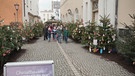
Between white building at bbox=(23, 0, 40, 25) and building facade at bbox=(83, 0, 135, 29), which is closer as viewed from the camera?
building facade at bbox=(83, 0, 135, 29)

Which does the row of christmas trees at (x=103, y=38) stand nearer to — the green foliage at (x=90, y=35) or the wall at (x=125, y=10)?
the green foliage at (x=90, y=35)

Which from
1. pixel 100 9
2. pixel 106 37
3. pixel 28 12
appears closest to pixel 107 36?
pixel 106 37

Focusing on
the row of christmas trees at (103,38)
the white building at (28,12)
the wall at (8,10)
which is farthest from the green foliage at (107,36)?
the wall at (8,10)

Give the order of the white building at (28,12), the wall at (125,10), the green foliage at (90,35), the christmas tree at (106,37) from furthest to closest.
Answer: the white building at (28,12) → the green foliage at (90,35) → the christmas tree at (106,37) → the wall at (125,10)

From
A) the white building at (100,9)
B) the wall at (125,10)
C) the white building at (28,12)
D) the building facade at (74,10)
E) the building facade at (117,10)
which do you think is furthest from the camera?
the white building at (28,12)

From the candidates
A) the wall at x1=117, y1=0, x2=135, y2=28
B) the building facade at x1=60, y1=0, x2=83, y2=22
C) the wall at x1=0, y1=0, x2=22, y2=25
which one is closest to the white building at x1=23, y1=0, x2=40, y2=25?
the wall at x1=0, y1=0, x2=22, y2=25

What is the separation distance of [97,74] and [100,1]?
9.16m

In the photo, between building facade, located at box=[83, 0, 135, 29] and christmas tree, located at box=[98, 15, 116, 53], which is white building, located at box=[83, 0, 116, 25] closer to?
building facade, located at box=[83, 0, 135, 29]

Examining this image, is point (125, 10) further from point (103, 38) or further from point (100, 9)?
point (100, 9)

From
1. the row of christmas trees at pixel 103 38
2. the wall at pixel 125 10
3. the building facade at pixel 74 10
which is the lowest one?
the row of christmas trees at pixel 103 38

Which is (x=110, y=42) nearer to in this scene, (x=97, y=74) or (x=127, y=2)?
(x=127, y=2)

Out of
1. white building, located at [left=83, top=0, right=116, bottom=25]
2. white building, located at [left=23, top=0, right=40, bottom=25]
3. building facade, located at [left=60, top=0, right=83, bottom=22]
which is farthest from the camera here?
white building, located at [left=23, top=0, right=40, bottom=25]

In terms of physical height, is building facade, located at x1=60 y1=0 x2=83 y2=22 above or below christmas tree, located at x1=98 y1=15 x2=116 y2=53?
above

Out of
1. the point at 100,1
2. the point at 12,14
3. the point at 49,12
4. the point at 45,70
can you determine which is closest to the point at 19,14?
the point at 12,14
